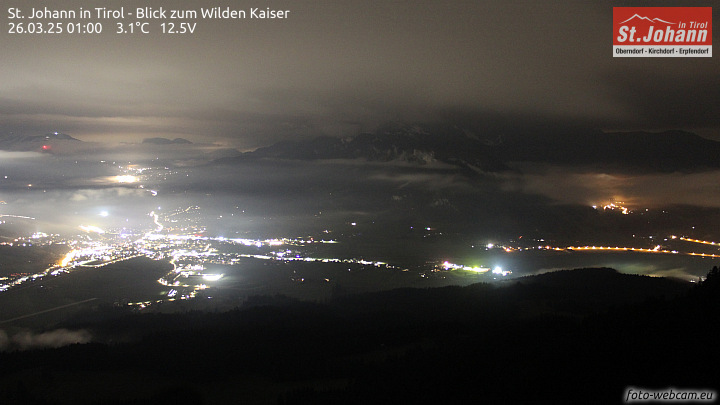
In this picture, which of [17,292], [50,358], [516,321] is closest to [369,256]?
[17,292]

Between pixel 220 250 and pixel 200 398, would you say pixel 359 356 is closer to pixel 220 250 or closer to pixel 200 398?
pixel 200 398

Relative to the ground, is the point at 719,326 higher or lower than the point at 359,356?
higher

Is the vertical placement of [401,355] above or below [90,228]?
below

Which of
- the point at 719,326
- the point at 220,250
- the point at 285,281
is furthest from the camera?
the point at 220,250

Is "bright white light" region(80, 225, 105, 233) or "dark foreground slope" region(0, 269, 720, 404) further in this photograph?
"bright white light" region(80, 225, 105, 233)

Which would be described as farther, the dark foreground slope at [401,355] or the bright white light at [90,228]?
the bright white light at [90,228]

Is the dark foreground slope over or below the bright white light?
below

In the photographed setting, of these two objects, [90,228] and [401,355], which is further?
A: [90,228]

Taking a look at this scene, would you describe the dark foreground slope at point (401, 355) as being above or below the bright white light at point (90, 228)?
Answer: below
